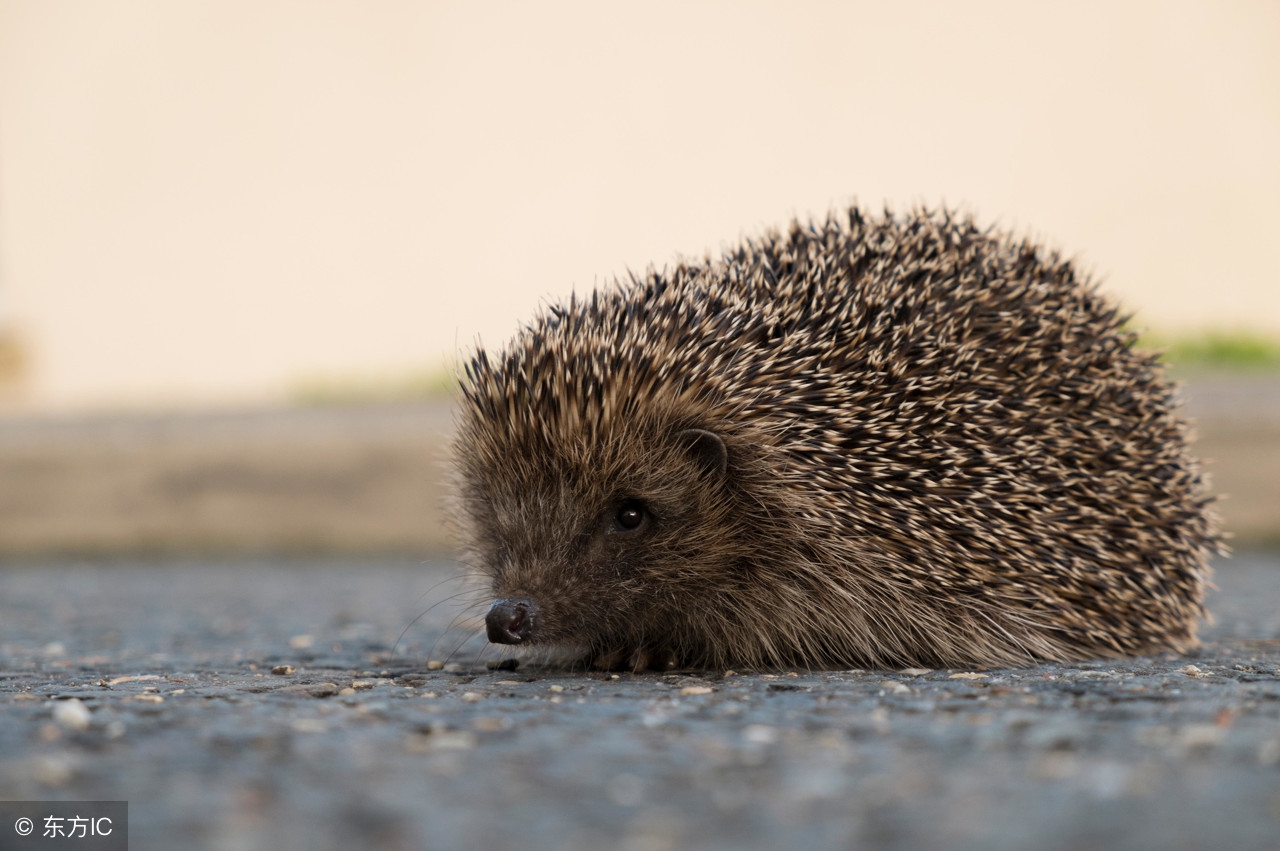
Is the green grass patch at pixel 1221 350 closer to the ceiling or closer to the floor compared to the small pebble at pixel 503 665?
closer to the ceiling

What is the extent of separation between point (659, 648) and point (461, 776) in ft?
6.21

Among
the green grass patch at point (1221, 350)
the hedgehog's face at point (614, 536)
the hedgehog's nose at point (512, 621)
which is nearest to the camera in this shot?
the hedgehog's nose at point (512, 621)

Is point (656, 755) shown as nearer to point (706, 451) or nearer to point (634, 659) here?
point (634, 659)

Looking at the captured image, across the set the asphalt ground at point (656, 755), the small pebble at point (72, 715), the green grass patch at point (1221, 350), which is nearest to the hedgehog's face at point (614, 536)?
the asphalt ground at point (656, 755)

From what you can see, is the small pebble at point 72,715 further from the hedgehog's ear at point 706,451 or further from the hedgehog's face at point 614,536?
the hedgehog's ear at point 706,451

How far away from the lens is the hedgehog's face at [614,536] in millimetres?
3709

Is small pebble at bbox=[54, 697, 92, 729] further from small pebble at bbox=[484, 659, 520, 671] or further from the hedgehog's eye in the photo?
the hedgehog's eye

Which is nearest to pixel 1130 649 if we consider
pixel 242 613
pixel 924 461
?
pixel 924 461

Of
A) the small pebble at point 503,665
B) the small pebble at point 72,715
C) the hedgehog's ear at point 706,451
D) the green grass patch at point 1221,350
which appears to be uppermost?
the green grass patch at point 1221,350

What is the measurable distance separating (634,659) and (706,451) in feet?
2.22

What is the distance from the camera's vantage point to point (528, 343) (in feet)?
13.3

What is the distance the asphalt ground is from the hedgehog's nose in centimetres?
12

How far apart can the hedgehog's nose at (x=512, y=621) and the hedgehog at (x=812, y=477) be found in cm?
5

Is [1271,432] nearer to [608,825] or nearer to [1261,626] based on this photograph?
[1261,626]
